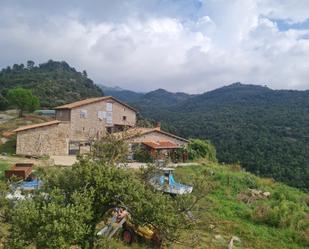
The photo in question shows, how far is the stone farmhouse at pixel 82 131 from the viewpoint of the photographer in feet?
105

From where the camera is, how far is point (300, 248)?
590 inches

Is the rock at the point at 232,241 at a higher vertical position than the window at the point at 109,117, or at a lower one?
lower

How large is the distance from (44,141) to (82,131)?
6.13 m

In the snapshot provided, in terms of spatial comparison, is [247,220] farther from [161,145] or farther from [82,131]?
[82,131]

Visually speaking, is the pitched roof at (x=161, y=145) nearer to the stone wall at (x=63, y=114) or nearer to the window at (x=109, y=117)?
the window at (x=109, y=117)

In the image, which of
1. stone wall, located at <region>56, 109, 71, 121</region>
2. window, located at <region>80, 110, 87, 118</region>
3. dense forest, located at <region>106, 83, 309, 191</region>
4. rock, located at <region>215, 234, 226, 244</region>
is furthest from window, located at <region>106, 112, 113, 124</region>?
rock, located at <region>215, 234, 226, 244</region>

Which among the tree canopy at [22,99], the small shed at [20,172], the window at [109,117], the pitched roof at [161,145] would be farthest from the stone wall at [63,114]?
the small shed at [20,172]

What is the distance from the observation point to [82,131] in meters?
38.3

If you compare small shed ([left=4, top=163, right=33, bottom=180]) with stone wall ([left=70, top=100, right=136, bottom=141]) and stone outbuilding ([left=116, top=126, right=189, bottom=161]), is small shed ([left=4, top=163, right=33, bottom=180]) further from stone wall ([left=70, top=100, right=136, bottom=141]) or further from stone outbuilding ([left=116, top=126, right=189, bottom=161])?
stone wall ([left=70, top=100, right=136, bottom=141])

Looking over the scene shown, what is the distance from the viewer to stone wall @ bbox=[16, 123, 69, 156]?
31688 mm

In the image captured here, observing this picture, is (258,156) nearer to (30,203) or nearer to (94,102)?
(94,102)

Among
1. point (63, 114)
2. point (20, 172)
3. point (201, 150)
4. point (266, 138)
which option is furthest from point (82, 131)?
point (266, 138)

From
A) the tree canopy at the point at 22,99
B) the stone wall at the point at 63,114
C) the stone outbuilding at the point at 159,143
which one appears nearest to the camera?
the stone outbuilding at the point at 159,143

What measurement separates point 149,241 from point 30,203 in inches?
253
